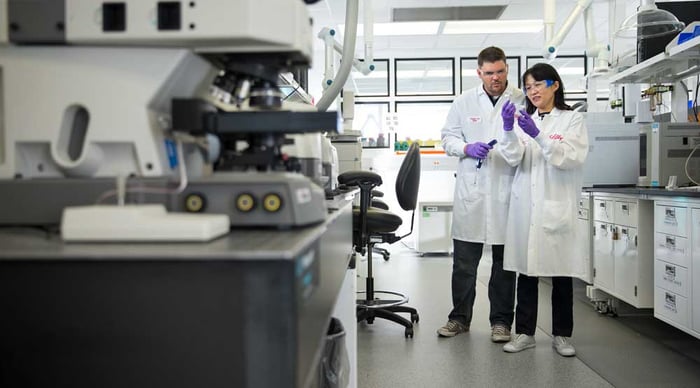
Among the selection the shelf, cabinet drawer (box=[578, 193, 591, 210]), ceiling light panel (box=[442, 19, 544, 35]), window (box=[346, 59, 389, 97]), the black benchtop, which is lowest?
cabinet drawer (box=[578, 193, 591, 210])

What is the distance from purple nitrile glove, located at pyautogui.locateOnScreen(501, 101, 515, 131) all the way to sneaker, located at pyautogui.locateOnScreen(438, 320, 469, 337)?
3.39 feet

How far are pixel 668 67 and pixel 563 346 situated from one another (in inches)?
77.3

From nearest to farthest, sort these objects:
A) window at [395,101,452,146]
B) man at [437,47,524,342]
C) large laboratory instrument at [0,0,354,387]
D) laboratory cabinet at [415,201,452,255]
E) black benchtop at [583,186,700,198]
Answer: large laboratory instrument at [0,0,354,387], black benchtop at [583,186,700,198], man at [437,47,524,342], laboratory cabinet at [415,201,452,255], window at [395,101,452,146]

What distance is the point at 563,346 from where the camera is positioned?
254 centimetres

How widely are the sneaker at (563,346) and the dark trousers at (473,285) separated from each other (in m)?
0.27

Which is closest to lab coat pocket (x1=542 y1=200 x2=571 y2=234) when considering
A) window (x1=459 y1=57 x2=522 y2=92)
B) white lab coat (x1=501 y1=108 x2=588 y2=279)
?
white lab coat (x1=501 y1=108 x2=588 y2=279)

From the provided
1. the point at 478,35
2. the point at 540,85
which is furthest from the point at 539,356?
the point at 478,35

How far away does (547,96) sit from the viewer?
2584mm

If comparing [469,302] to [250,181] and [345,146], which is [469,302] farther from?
[250,181]

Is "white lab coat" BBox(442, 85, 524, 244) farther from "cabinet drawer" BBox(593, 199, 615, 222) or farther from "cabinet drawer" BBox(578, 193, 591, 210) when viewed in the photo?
"cabinet drawer" BBox(578, 193, 591, 210)

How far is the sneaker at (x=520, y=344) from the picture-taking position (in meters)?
2.59

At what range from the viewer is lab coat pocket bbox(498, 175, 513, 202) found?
2.81 m

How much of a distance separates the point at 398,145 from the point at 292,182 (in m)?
6.82

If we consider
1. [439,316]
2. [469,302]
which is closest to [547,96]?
[469,302]
